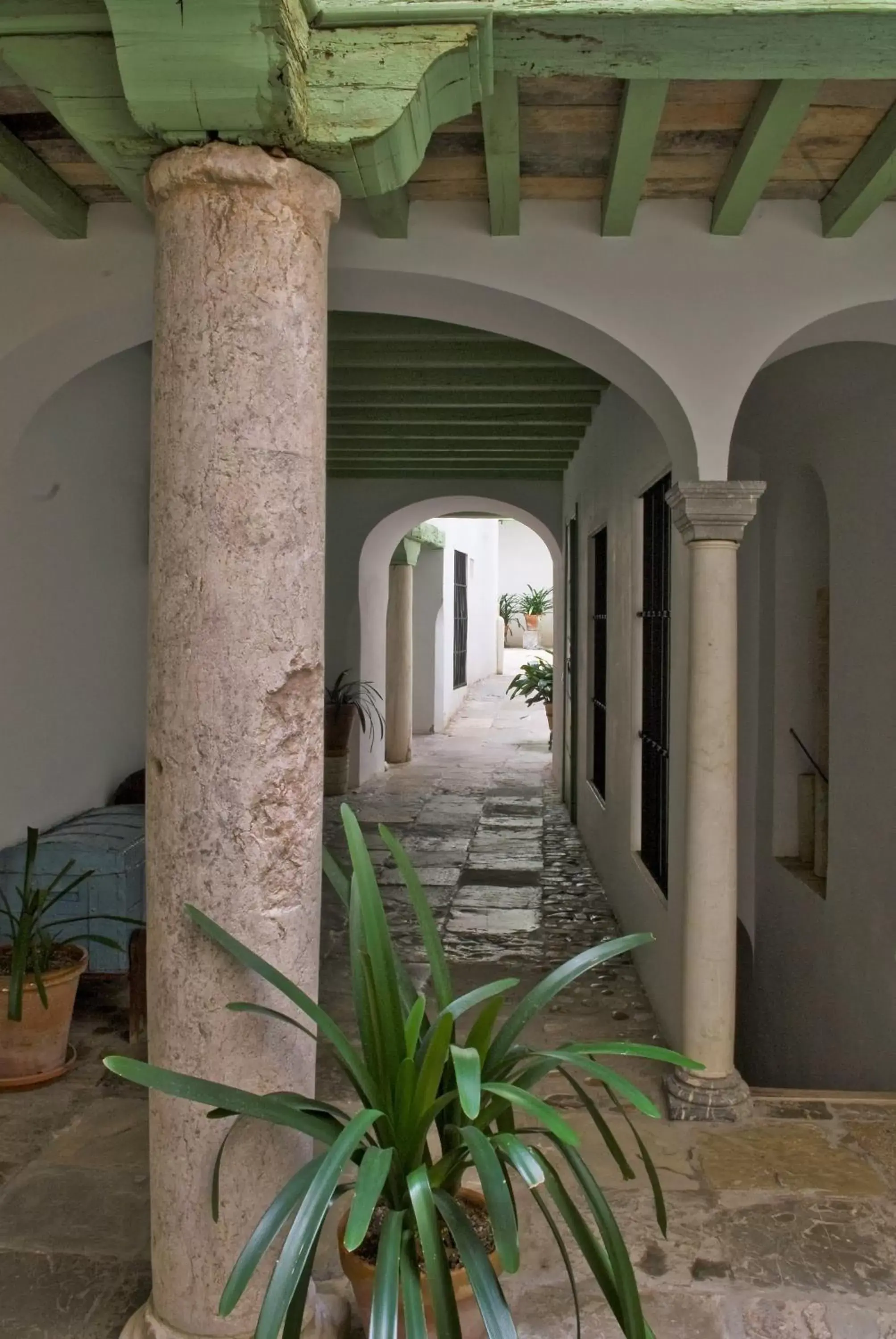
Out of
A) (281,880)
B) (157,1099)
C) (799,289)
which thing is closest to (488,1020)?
(281,880)

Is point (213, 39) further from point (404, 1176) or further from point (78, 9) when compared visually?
point (404, 1176)

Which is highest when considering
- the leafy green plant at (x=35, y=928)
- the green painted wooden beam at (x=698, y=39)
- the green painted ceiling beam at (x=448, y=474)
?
the green painted ceiling beam at (x=448, y=474)

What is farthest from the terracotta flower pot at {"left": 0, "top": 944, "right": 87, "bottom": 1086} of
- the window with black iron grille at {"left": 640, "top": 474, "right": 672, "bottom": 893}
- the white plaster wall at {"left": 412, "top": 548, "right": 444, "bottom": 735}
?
the white plaster wall at {"left": 412, "top": 548, "right": 444, "bottom": 735}

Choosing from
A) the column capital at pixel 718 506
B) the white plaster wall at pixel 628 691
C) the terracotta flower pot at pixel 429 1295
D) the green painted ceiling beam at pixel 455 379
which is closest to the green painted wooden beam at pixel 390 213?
the column capital at pixel 718 506

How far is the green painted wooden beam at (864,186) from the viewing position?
2.68 meters

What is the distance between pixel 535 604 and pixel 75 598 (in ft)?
70.1

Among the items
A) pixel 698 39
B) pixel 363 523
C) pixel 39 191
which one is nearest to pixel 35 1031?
pixel 39 191

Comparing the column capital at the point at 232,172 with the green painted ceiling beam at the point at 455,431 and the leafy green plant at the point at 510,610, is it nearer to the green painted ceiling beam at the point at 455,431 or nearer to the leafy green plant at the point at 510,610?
the green painted ceiling beam at the point at 455,431

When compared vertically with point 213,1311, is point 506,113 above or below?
above

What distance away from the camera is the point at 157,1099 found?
200 centimetres

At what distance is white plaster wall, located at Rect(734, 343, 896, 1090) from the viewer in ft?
13.5

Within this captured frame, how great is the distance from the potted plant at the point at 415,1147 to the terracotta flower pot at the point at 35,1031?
64.6 inches

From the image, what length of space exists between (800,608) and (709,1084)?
9.27 ft

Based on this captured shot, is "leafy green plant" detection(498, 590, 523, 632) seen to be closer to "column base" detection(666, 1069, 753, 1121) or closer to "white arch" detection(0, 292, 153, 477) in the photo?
"white arch" detection(0, 292, 153, 477)
